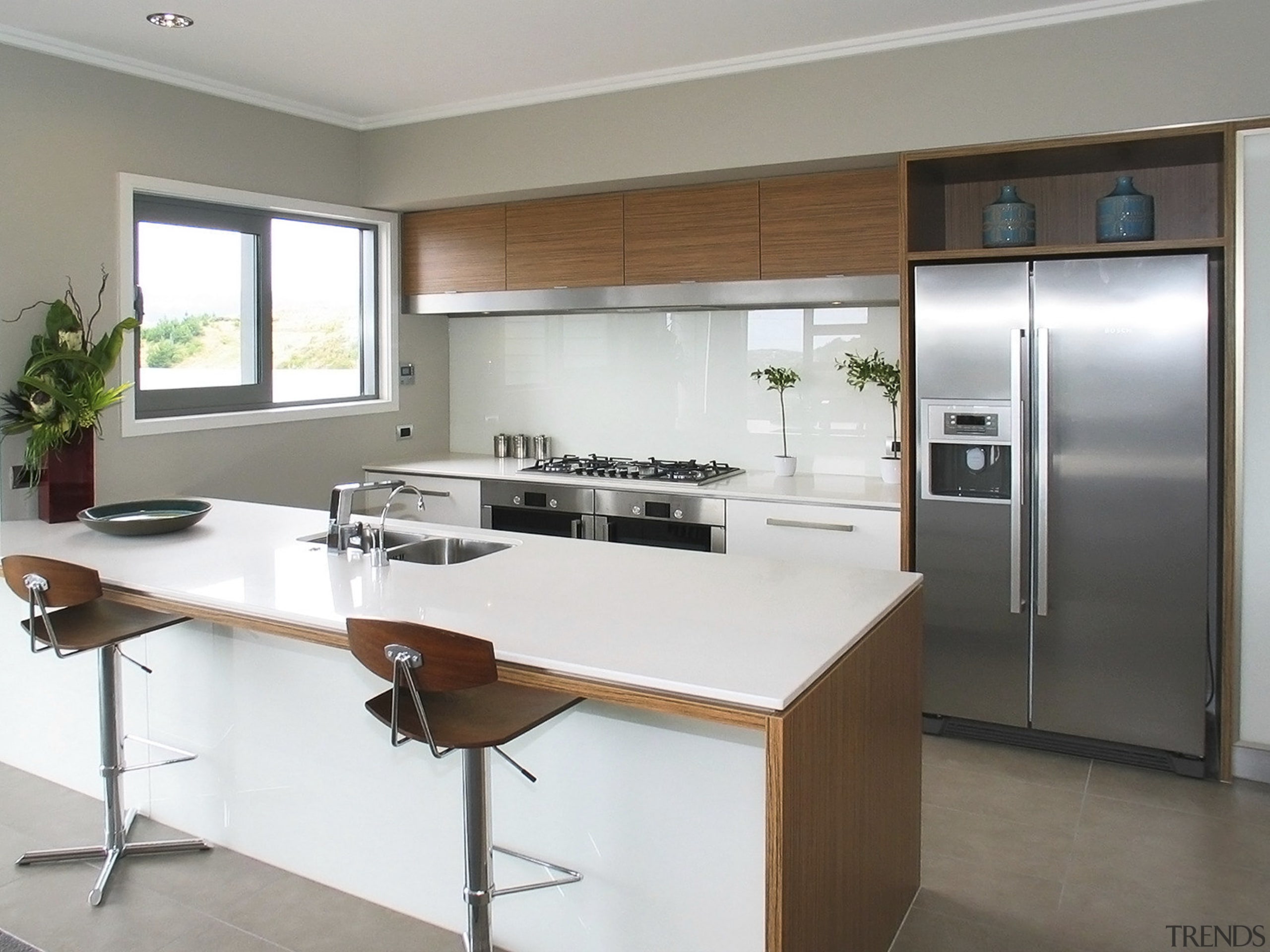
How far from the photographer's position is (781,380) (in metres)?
4.72

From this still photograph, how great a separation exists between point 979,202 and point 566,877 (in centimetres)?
314

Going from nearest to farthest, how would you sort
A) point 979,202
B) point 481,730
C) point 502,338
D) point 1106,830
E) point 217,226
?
point 481,730
point 1106,830
point 979,202
point 217,226
point 502,338

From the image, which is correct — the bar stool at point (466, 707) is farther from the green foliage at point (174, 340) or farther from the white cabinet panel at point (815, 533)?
the green foliage at point (174, 340)

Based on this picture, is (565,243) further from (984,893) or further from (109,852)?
(984,893)

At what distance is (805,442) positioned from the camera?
Answer: 4820 mm

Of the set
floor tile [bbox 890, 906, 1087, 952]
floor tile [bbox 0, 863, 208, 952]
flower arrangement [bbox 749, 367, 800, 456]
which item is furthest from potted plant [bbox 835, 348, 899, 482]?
floor tile [bbox 0, 863, 208, 952]

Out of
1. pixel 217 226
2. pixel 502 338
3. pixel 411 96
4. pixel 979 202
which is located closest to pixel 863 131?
pixel 979 202

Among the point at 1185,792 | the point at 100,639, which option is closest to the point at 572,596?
the point at 100,639

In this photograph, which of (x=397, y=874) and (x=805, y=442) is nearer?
(x=397, y=874)

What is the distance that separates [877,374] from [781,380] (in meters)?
0.45

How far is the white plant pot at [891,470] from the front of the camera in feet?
14.3

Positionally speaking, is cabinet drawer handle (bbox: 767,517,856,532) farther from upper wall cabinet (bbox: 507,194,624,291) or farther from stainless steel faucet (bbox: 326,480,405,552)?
stainless steel faucet (bbox: 326,480,405,552)

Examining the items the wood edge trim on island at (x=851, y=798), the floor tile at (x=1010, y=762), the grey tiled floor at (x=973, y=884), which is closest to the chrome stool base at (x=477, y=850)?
the grey tiled floor at (x=973, y=884)

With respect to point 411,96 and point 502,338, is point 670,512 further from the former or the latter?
point 411,96
